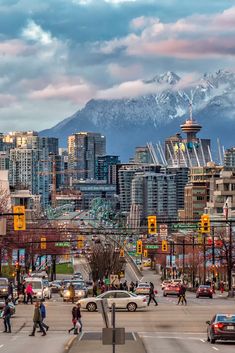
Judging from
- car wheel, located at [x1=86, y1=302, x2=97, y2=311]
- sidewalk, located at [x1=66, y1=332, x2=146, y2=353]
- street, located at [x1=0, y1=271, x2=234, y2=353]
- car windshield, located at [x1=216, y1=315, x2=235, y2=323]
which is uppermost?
car windshield, located at [x1=216, y1=315, x2=235, y2=323]

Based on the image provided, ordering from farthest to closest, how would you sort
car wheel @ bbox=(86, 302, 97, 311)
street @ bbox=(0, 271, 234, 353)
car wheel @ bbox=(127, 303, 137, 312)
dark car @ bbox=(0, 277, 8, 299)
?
dark car @ bbox=(0, 277, 8, 299) < car wheel @ bbox=(127, 303, 137, 312) < car wheel @ bbox=(86, 302, 97, 311) < street @ bbox=(0, 271, 234, 353)

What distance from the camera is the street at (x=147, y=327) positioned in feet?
164

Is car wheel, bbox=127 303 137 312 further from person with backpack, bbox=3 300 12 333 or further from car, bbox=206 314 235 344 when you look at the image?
car, bbox=206 314 235 344

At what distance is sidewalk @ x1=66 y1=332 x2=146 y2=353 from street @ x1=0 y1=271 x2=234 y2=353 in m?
0.65

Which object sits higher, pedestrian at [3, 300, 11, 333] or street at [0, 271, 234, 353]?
pedestrian at [3, 300, 11, 333]

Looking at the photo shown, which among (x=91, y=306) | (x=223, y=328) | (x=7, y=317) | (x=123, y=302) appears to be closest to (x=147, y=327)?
(x=7, y=317)

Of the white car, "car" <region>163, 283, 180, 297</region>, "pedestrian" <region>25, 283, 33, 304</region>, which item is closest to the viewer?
the white car

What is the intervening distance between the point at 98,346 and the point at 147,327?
1712 cm

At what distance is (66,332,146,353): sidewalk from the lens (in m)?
44.2

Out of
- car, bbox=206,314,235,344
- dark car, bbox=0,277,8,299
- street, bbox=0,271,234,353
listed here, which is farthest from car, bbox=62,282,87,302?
car, bbox=206,314,235,344

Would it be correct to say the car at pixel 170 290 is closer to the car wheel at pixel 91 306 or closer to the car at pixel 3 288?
the car at pixel 3 288

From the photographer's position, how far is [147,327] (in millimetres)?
63406

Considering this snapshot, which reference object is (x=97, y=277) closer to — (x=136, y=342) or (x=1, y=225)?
(x=1, y=225)

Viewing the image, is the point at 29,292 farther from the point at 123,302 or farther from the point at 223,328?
the point at 223,328
